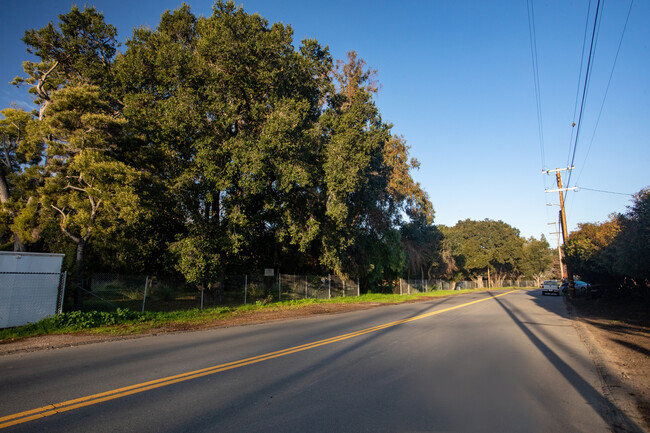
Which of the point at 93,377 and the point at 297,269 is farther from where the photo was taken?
the point at 297,269

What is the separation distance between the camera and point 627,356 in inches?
333

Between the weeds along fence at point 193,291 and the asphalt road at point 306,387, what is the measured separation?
6809mm

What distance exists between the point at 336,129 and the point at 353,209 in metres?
5.75

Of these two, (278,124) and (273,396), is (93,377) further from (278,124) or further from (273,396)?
(278,124)

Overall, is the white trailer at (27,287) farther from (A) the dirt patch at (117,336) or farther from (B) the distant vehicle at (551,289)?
(B) the distant vehicle at (551,289)

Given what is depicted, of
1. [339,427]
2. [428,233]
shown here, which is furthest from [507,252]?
[339,427]

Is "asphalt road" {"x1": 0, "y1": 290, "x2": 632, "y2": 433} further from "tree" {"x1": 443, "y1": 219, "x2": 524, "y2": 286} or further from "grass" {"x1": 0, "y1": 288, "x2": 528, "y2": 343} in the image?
"tree" {"x1": 443, "y1": 219, "x2": 524, "y2": 286}

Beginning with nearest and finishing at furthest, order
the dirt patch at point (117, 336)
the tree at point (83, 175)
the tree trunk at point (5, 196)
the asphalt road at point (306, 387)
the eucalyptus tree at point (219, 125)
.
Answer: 1. the asphalt road at point (306, 387)
2. the dirt patch at point (117, 336)
3. the tree at point (83, 175)
4. the tree trunk at point (5, 196)
5. the eucalyptus tree at point (219, 125)

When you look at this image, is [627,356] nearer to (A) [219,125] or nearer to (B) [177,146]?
(A) [219,125]

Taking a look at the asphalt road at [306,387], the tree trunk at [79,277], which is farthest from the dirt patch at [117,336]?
the tree trunk at [79,277]

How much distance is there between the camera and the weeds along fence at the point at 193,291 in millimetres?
15680

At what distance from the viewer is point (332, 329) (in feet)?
39.1

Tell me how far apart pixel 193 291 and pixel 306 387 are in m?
16.2

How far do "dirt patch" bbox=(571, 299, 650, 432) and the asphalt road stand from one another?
374 mm
